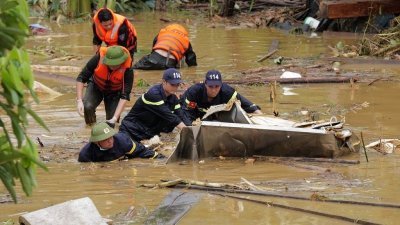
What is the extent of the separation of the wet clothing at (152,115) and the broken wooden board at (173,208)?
7.54 feet

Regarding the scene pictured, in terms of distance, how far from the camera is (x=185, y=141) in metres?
8.41

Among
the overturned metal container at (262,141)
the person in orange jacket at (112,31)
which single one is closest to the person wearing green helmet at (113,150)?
the overturned metal container at (262,141)

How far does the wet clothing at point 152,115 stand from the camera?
9.12 m

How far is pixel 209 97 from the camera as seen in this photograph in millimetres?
9594

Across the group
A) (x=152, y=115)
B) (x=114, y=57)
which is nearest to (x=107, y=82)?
(x=114, y=57)

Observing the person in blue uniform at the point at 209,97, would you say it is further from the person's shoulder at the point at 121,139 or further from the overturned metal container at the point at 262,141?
the person's shoulder at the point at 121,139

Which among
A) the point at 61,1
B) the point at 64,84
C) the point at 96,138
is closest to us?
the point at 96,138

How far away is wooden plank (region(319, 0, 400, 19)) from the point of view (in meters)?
17.4

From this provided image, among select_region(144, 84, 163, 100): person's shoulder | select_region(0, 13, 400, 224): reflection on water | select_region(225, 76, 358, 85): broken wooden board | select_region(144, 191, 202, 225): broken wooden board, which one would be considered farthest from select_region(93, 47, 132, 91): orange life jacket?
select_region(144, 191, 202, 225): broken wooden board

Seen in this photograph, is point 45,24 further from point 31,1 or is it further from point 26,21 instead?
point 26,21

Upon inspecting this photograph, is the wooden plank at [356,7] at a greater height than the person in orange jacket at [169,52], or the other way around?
the wooden plank at [356,7]

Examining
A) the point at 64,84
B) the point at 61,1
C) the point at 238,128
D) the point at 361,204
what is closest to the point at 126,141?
the point at 238,128

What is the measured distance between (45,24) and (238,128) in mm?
14619

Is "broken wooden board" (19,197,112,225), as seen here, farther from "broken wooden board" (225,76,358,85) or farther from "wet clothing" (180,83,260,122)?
"broken wooden board" (225,76,358,85)
